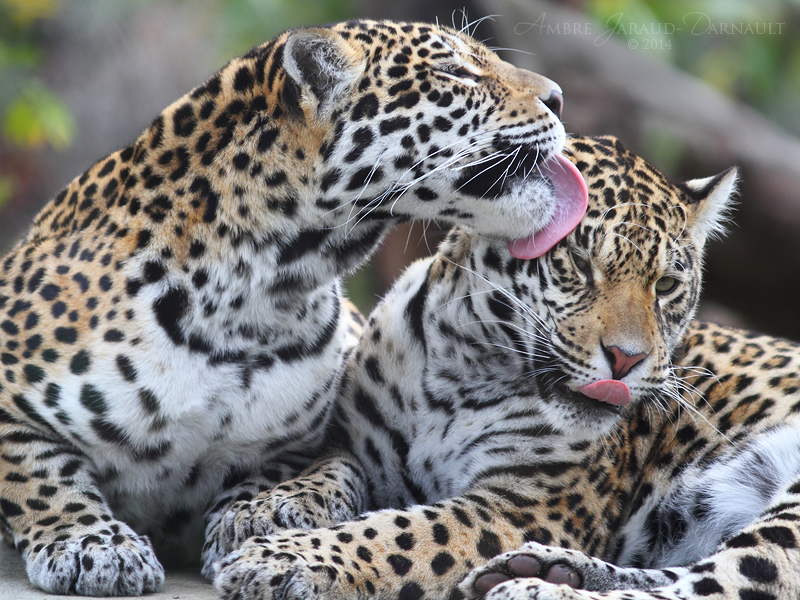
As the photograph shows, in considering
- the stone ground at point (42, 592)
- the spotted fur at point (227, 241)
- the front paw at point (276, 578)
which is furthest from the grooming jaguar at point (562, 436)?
the spotted fur at point (227, 241)

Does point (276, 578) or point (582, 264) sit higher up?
point (582, 264)

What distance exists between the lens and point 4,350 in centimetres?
576

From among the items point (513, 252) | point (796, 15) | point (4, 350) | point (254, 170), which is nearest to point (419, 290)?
point (513, 252)

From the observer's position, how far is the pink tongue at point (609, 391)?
542 cm

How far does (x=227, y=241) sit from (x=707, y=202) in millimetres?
2977

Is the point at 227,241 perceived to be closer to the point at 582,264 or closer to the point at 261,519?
the point at 261,519

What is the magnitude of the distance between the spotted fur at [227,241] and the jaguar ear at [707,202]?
3.37ft

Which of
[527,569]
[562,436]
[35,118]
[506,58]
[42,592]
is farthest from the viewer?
[506,58]

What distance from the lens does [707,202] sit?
6164 mm

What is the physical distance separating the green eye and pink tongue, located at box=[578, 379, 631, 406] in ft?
2.30

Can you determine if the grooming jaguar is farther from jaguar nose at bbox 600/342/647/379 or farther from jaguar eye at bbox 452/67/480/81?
jaguar eye at bbox 452/67/480/81

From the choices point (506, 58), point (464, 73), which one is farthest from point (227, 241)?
point (506, 58)

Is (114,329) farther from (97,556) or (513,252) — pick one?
(513,252)

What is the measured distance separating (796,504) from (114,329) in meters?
3.91
